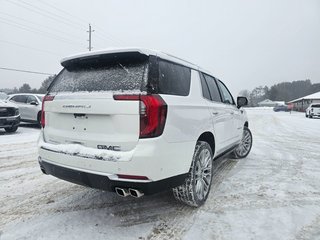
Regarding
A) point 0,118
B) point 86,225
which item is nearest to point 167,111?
point 86,225

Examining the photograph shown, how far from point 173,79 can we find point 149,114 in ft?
2.29

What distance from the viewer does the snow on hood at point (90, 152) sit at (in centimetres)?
267

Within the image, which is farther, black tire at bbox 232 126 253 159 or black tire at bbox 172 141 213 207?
black tire at bbox 232 126 253 159

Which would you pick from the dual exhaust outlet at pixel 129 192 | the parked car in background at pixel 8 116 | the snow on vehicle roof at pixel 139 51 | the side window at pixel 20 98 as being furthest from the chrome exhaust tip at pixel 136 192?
the side window at pixel 20 98

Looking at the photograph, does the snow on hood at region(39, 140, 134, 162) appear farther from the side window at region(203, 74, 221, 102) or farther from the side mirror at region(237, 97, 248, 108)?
the side mirror at region(237, 97, 248, 108)

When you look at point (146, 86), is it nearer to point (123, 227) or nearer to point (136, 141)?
point (136, 141)

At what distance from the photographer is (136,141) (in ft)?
8.81

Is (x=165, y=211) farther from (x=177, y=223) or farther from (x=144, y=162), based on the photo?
(x=144, y=162)

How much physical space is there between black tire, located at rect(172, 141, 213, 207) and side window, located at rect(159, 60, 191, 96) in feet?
2.43

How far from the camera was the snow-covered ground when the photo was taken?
294cm

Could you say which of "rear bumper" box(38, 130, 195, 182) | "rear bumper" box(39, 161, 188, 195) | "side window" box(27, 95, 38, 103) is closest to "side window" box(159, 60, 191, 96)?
"rear bumper" box(38, 130, 195, 182)

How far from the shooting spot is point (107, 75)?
9.97 ft

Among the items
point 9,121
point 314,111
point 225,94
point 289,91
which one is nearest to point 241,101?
point 225,94

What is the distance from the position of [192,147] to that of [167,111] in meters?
0.66
